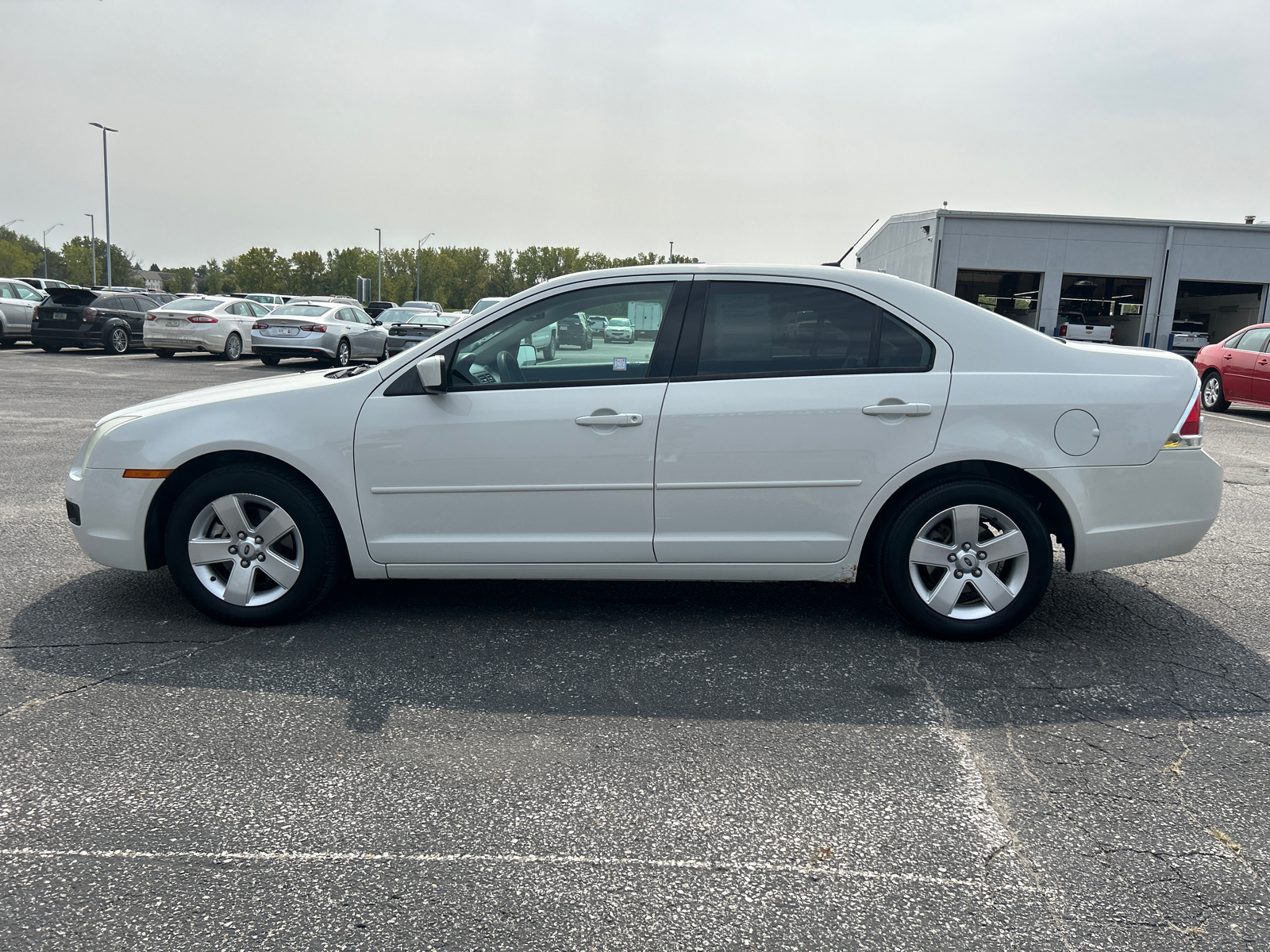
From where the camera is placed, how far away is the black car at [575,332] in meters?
4.27

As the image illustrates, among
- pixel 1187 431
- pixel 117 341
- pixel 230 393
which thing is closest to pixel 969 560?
pixel 1187 431

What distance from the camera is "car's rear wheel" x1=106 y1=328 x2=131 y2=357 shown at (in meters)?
24.1

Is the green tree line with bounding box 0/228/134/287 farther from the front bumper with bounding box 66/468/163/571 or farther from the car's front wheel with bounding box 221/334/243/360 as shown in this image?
the front bumper with bounding box 66/468/163/571

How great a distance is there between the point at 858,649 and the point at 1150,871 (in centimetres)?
169

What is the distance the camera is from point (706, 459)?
4.10 meters

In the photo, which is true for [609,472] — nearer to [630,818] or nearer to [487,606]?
[487,606]

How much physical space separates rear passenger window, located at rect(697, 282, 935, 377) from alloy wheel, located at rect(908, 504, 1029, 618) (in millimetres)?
705

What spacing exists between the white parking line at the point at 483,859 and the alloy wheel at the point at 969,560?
6.06 feet

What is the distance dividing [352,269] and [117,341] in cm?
11596

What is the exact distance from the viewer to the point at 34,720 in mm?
3359

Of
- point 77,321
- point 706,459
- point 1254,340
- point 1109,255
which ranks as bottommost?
point 77,321

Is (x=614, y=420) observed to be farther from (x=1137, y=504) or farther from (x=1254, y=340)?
(x=1254, y=340)

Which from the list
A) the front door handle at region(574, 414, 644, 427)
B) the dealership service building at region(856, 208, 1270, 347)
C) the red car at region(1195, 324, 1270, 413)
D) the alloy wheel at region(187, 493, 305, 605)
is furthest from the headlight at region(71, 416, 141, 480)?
the dealership service building at region(856, 208, 1270, 347)

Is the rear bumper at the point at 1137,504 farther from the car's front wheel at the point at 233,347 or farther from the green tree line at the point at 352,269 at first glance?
the green tree line at the point at 352,269
